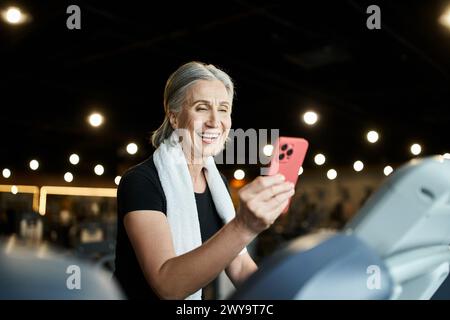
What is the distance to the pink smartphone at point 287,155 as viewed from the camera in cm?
65

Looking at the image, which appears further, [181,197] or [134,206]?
[181,197]

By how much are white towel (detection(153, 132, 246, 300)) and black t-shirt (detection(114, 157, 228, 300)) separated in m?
0.02

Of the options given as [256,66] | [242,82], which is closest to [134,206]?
[256,66]

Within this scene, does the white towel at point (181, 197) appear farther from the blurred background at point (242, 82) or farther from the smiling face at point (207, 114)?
the blurred background at point (242, 82)

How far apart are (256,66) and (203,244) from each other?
461cm

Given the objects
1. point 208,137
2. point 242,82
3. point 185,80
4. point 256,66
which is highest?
point 242,82

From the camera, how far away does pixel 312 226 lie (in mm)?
8523

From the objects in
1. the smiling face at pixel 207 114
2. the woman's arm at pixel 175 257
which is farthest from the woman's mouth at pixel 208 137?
the woman's arm at pixel 175 257

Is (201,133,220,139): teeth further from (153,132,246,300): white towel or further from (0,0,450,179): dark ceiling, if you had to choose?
(0,0,450,179): dark ceiling

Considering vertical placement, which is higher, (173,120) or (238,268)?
(173,120)

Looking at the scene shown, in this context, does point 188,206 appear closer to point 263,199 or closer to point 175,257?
point 175,257

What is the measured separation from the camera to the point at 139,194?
3.01 ft

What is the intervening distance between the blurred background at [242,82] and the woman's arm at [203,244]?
0.78m
